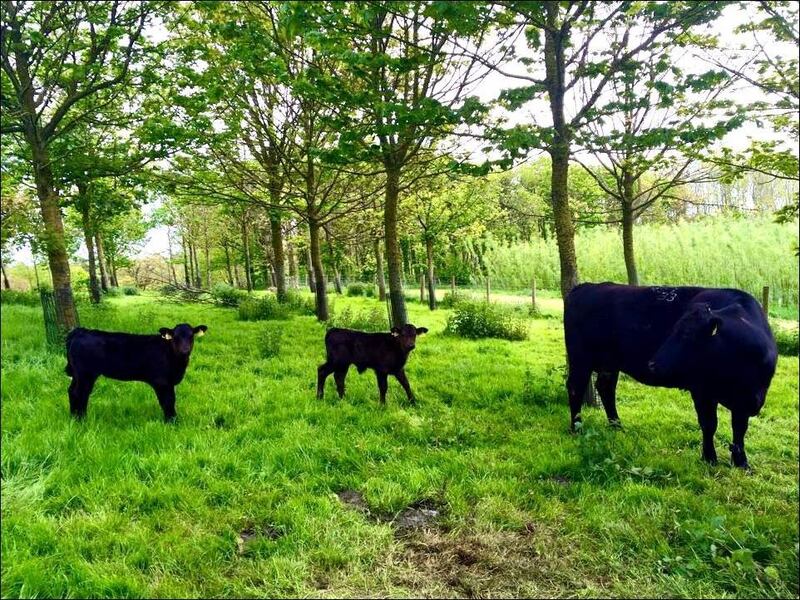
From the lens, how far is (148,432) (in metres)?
5.20

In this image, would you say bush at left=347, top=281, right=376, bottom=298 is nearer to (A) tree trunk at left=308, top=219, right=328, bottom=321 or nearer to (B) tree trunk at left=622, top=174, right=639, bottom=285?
(A) tree trunk at left=308, top=219, right=328, bottom=321

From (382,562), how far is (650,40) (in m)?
6.25

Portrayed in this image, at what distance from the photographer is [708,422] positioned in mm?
4863

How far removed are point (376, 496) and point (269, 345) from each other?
592cm

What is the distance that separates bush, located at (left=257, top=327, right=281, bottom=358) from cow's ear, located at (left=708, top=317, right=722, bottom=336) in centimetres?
726

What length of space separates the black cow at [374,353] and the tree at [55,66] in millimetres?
5348

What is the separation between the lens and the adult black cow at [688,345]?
4.64m

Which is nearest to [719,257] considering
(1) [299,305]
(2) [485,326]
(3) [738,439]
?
(2) [485,326]

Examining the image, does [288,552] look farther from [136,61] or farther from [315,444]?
[136,61]

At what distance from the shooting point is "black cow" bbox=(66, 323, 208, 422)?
18.0 ft

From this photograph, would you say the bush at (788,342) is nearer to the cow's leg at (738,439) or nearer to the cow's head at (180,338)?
the cow's leg at (738,439)

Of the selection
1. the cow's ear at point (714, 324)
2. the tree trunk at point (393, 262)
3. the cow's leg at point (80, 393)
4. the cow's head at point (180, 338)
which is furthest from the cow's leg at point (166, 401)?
the cow's ear at point (714, 324)

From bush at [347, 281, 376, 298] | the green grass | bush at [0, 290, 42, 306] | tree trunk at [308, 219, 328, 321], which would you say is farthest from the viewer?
bush at [347, 281, 376, 298]

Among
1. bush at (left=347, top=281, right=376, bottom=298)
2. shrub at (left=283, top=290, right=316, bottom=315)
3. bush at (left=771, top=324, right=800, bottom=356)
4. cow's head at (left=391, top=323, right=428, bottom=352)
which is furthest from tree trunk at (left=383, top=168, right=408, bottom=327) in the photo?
bush at (left=347, top=281, right=376, bottom=298)
